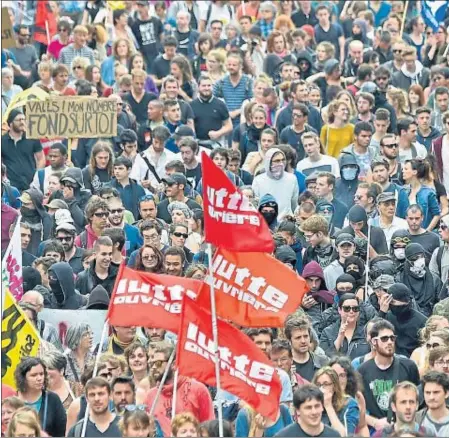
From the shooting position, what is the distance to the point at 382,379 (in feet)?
53.5

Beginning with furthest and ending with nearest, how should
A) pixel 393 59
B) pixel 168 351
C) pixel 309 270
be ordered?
pixel 393 59 < pixel 309 270 < pixel 168 351

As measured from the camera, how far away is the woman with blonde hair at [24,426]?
14320mm

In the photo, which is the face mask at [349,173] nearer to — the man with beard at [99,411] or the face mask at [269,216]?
the face mask at [269,216]

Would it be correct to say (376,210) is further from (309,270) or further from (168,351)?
(168,351)

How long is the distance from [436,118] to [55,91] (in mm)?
4474

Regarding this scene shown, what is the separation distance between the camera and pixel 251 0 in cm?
3206

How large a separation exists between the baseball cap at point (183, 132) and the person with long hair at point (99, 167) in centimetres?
164

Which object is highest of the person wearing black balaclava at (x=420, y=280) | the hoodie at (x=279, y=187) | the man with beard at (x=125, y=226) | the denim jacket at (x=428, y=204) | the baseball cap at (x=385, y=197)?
the person wearing black balaclava at (x=420, y=280)

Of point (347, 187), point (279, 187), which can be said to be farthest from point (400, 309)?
point (347, 187)

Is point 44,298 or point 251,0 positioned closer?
point 44,298

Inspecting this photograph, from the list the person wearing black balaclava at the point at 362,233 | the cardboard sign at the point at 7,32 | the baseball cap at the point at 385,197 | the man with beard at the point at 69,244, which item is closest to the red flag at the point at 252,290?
the person wearing black balaclava at the point at 362,233

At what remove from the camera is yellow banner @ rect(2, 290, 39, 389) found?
15742 millimetres

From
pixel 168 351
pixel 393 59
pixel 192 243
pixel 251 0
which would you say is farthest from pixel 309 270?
pixel 251 0

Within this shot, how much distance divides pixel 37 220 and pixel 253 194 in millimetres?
2021
